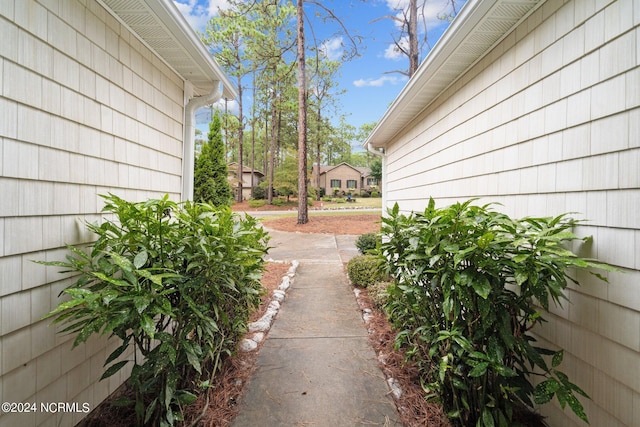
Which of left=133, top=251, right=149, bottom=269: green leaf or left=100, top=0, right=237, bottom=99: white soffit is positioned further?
left=100, top=0, right=237, bottom=99: white soffit

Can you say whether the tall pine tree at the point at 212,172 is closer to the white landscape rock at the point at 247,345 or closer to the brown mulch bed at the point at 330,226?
the brown mulch bed at the point at 330,226

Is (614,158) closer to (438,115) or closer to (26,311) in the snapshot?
(438,115)

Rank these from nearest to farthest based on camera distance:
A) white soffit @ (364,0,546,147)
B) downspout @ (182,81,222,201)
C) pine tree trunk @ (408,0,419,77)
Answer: white soffit @ (364,0,546,147), downspout @ (182,81,222,201), pine tree trunk @ (408,0,419,77)

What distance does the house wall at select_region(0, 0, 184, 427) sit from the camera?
1659 millimetres

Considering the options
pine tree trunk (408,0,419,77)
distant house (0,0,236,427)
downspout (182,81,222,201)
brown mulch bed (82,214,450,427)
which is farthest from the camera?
pine tree trunk (408,0,419,77)

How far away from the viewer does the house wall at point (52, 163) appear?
1659 mm

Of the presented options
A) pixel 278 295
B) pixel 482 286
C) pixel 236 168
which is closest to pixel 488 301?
pixel 482 286

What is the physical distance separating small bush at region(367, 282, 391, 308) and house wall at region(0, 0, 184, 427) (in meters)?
2.94

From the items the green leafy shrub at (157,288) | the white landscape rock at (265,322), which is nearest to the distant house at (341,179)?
the white landscape rock at (265,322)

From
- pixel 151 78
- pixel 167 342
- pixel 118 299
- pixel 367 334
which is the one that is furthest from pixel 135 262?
pixel 367 334

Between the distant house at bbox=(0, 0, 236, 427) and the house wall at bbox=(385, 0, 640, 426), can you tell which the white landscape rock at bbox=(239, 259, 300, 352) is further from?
the house wall at bbox=(385, 0, 640, 426)

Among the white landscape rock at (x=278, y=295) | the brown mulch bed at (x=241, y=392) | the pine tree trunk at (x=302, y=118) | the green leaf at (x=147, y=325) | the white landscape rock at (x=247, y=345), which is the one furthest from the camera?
the pine tree trunk at (x=302, y=118)

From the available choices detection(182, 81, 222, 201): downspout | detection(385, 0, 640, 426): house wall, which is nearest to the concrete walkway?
detection(385, 0, 640, 426): house wall

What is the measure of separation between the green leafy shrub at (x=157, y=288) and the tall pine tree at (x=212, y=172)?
18.4ft
